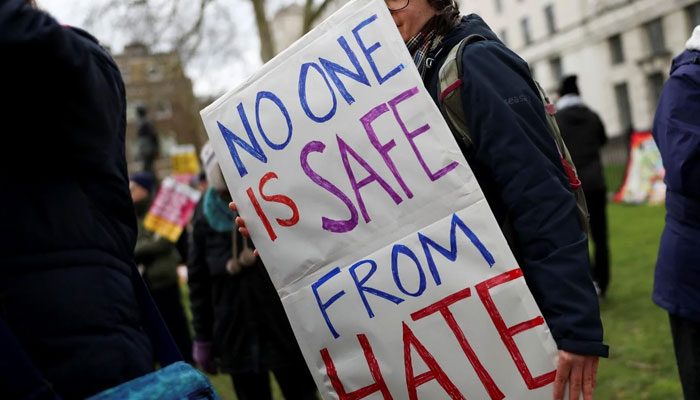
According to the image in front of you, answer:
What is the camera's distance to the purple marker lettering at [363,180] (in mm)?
1725

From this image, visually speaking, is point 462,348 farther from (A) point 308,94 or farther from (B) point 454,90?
(A) point 308,94

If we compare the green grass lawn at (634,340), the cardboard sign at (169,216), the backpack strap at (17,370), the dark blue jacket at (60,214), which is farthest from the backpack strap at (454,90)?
the cardboard sign at (169,216)

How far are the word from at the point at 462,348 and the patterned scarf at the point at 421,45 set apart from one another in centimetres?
64

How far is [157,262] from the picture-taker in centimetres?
602

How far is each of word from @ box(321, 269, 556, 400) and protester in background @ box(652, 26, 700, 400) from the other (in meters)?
0.96

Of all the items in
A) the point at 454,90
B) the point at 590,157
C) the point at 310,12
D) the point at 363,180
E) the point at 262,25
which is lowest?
the point at 590,157

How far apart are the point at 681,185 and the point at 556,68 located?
43213 mm

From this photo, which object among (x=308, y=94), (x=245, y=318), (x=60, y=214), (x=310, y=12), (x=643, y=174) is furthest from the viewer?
(x=310, y=12)

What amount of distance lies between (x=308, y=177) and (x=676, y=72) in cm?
136

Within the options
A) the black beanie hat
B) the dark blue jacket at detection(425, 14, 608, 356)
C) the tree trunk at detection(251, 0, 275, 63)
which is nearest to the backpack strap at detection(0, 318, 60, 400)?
Result: the dark blue jacket at detection(425, 14, 608, 356)

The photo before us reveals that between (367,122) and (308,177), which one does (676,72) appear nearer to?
(367,122)

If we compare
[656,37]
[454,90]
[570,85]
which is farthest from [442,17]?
[656,37]

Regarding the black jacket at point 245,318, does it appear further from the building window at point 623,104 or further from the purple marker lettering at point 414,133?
the building window at point 623,104

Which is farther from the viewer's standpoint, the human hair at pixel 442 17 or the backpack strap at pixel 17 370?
the human hair at pixel 442 17
